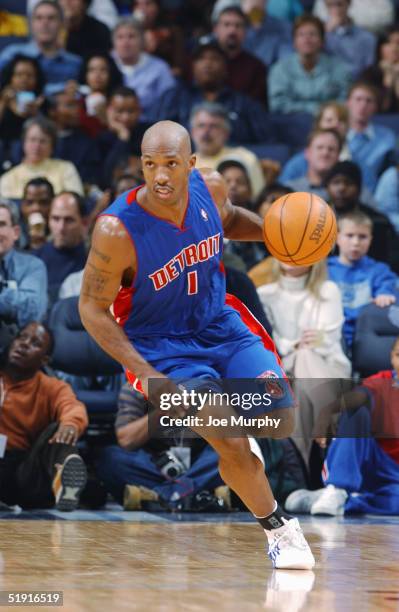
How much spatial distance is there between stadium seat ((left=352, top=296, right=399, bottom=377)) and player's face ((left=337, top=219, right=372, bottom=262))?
0.53 metres

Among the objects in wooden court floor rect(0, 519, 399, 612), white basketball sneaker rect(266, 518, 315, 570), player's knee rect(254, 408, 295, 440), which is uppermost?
player's knee rect(254, 408, 295, 440)

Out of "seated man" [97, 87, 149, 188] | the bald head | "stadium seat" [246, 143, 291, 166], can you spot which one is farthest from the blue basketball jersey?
"stadium seat" [246, 143, 291, 166]

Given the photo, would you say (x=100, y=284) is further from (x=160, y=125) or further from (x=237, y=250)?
(x=237, y=250)

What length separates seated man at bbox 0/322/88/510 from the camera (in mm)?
6598

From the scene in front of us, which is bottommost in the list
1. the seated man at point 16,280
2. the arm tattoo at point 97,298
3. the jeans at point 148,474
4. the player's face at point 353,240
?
the jeans at point 148,474

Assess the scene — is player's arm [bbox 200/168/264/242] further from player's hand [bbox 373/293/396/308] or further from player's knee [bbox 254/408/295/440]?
player's hand [bbox 373/293/396/308]

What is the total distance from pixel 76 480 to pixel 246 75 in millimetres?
5806

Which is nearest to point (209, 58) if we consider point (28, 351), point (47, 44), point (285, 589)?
point (47, 44)

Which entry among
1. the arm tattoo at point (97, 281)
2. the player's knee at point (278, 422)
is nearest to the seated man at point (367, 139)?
the player's knee at point (278, 422)

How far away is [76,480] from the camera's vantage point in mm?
6543

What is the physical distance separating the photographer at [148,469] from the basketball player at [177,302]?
6.59 ft

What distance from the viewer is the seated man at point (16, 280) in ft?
24.2

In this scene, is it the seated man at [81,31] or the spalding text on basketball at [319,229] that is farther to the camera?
the seated man at [81,31]

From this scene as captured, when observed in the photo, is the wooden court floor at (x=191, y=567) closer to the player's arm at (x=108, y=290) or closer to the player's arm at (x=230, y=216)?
the player's arm at (x=108, y=290)
